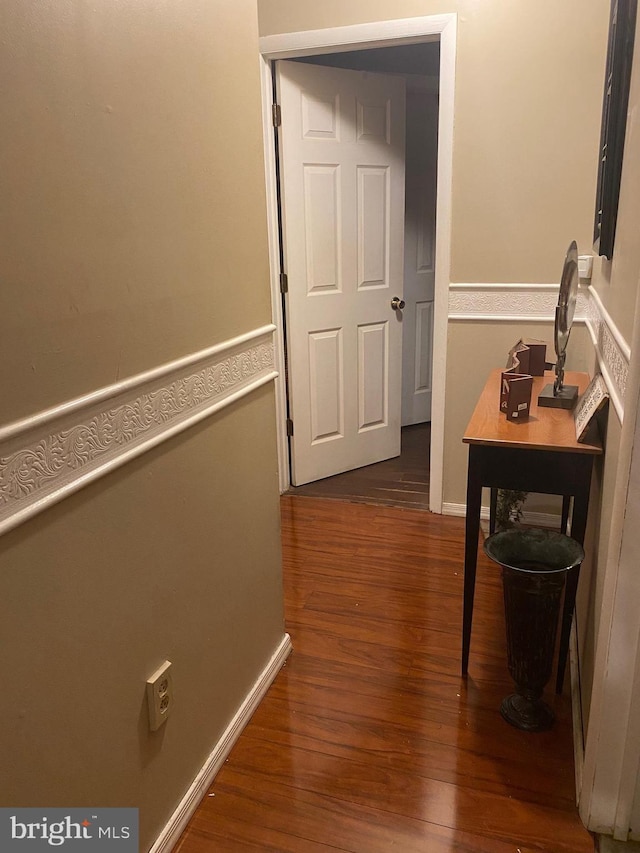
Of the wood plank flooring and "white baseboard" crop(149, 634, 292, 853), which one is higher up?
"white baseboard" crop(149, 634, 292, 853)

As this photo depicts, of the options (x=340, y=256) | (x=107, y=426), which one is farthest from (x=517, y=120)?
(x=107, y=426)

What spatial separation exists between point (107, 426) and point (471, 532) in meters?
1.14

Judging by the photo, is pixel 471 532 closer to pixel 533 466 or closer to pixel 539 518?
pixel 533 466

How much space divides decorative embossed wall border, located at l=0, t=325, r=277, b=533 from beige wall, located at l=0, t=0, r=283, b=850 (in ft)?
0.10

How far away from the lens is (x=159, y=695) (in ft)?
4.40

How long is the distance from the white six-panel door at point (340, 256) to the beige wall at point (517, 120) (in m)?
0.45

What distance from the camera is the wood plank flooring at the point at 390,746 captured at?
58.1 inches

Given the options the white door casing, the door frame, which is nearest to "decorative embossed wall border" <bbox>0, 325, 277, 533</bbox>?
the door frame

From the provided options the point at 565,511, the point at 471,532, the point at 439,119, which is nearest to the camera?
the point at 471,532

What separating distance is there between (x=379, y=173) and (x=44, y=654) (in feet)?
9.69

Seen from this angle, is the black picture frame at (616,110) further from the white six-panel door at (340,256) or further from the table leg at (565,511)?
the white six-panel door at (340,256)

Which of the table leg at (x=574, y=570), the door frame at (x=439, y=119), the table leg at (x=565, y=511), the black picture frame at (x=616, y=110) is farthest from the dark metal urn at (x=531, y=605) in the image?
the door frame at (x=439, y=119)

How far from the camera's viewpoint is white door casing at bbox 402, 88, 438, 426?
13.3 feet

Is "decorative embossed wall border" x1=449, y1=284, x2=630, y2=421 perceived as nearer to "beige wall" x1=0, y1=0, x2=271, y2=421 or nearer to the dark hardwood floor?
the dark hardwood floor
